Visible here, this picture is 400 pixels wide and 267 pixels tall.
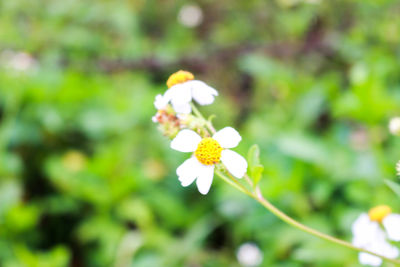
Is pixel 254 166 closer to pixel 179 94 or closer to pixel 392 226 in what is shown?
pixel 179 94

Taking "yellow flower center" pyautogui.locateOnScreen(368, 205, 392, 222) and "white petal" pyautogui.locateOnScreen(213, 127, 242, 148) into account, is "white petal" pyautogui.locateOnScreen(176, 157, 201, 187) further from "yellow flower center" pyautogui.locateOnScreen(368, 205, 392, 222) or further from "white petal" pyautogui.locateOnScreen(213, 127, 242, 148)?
"yellow flower center" pyautogui.locateOnScreen(368, 205, 392, 222)

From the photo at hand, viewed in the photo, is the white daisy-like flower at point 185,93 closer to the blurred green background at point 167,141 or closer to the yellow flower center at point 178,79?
the yellow flower center at point 178,79

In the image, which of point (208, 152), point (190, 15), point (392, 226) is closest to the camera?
point (208, 152)

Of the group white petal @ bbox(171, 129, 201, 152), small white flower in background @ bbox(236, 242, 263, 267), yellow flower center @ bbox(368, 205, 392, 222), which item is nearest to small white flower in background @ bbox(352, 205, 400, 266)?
yellow flower center @ bbox(368, 205, 392, 222)

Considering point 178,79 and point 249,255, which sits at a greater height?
point 249,255

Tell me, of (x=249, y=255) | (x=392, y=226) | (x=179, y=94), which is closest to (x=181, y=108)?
(x=179, y=94)

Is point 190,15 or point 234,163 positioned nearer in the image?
point 234,163

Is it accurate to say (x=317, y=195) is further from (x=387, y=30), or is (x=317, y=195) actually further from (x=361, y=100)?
(x=387, y=30)
